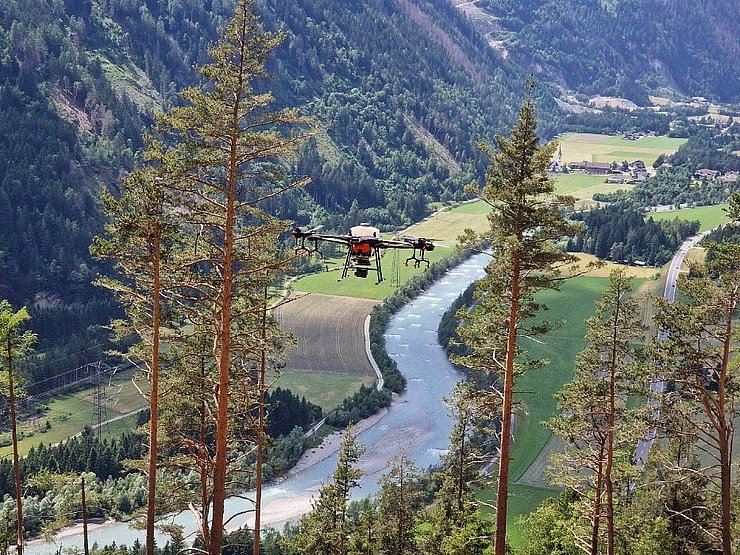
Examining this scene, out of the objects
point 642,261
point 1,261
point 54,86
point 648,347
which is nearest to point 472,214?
point 642,261

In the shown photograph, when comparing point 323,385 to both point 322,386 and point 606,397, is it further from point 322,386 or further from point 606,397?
point 606,397

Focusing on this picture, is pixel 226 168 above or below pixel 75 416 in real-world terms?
above

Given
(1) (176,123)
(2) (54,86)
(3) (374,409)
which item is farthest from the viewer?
(2) (54,86)

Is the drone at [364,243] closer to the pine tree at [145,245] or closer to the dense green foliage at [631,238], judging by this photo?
the pine tree at [145,245]

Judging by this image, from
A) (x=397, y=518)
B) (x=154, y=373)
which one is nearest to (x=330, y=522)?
(x=397, y=518)

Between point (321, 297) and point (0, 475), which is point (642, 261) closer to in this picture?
point (321, 297)

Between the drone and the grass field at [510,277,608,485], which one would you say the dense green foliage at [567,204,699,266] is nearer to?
the grass field at [510,277,608,485]
